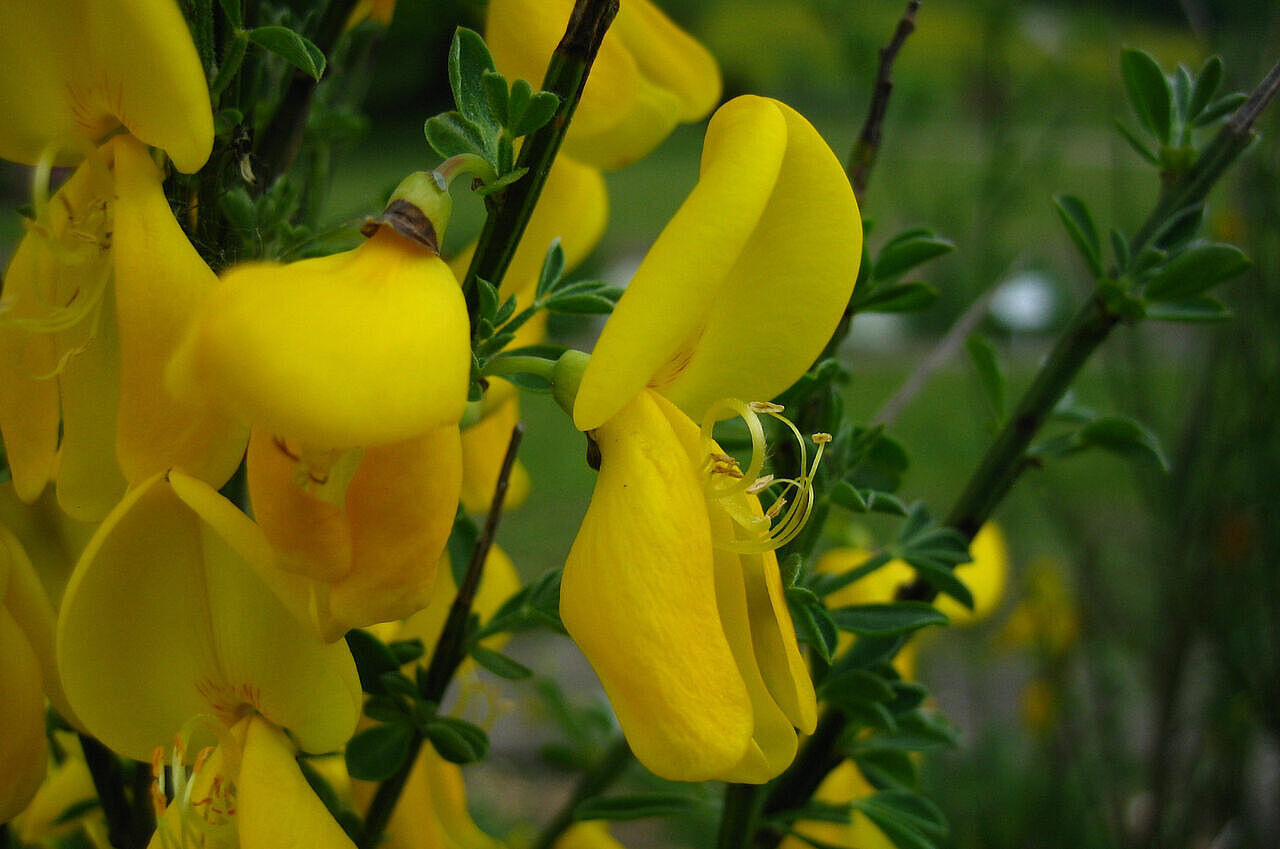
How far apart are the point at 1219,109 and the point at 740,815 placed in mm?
344

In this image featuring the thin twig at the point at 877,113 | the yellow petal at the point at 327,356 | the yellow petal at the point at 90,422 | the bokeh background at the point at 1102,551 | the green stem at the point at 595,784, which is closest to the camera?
the yellow petal at the point at 327,356

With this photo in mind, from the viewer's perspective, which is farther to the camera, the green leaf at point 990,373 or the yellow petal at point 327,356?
the green leaf at point 990,373

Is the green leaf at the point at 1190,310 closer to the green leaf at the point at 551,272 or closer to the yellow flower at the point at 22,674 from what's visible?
the green leaf at the point at 551,272

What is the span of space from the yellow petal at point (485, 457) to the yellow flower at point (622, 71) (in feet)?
0.37

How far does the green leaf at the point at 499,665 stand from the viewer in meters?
0.44

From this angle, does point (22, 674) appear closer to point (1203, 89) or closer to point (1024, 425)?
point (1024, 425)

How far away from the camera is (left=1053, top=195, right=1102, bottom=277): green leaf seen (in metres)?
0.50

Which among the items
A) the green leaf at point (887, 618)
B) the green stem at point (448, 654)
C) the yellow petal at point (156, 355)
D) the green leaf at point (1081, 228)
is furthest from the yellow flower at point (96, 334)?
the green leaf at point (1081, 228)

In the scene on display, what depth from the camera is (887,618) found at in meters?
0.47

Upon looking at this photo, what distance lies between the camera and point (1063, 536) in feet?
4.00

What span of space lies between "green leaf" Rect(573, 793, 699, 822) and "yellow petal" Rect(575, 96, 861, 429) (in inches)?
8.3

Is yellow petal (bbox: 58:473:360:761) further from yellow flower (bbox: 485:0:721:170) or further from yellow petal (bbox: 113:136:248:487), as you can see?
yellow flower (bbox: 485:0:721:170)

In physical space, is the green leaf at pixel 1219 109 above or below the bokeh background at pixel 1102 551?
above

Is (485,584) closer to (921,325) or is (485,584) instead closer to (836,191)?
(836,191)
